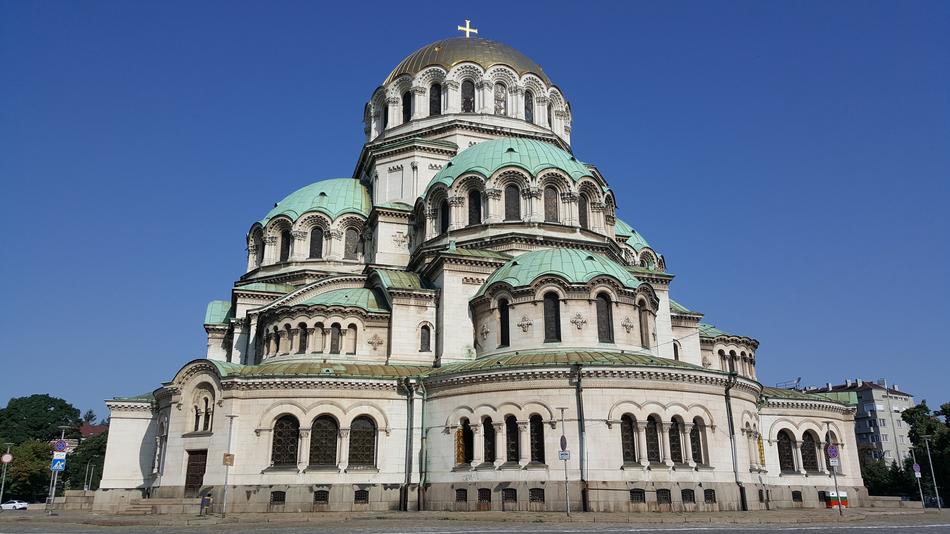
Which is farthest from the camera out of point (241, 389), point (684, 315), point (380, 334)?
point (684, 315)

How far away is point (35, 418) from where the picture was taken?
80.6 metres

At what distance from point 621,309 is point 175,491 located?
1856 cm

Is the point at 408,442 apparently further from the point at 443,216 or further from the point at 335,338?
the point at 443,216

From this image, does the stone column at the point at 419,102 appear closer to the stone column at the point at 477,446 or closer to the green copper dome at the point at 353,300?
the green copper dome at the point at 353,300

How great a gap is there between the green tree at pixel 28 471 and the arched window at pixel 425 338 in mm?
38599

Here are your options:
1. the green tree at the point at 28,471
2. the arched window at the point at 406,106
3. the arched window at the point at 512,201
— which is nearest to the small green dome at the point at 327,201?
the arched window at the point at 406,106

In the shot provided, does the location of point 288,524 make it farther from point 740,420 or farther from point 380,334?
point 740,420

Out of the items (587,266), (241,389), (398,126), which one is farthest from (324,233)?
(587,266)

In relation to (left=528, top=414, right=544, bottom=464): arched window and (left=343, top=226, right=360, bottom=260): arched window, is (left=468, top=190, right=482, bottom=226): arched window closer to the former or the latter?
(left=343, top=226, right=360, bottom=260): arched window

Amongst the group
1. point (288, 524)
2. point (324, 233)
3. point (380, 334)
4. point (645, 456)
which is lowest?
point (288, 524)

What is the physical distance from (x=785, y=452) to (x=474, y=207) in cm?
1829

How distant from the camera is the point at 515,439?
88.0 feet

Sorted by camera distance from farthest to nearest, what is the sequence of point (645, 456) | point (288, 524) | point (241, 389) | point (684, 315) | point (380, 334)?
point (684, 315) → point (380, 334) → point (241, 389) → point (645, 456) → point (288, 524)

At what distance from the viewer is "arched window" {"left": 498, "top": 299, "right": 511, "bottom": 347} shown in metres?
30.0
